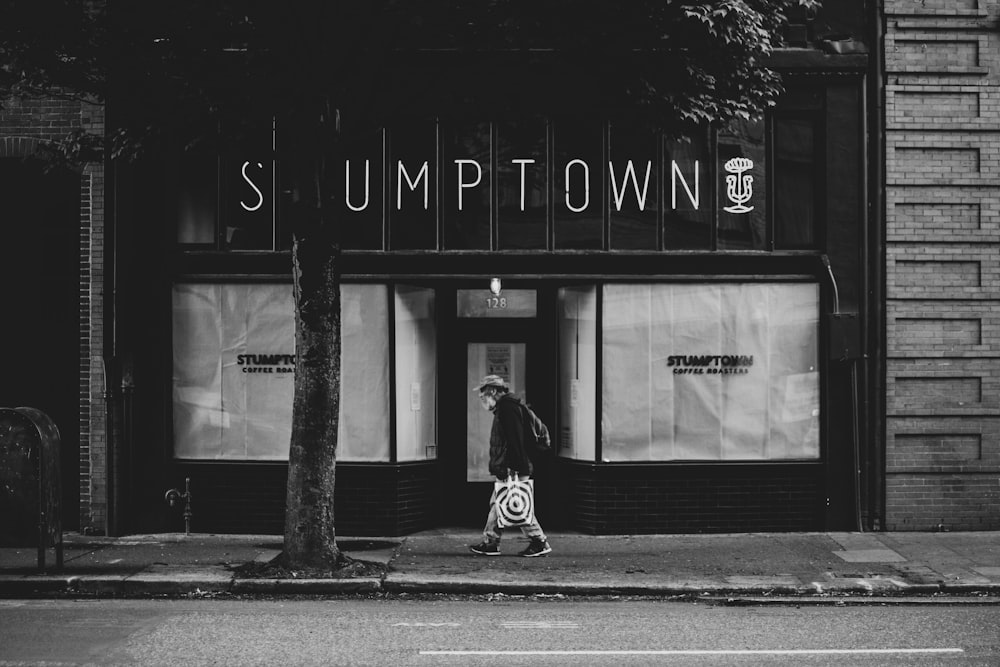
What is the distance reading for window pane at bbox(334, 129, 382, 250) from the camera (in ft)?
42.2

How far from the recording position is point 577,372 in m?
13.1

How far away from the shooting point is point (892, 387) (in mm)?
12914

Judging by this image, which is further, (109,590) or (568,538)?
(568,538)

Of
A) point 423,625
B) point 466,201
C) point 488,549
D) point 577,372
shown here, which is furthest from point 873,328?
point 423,625

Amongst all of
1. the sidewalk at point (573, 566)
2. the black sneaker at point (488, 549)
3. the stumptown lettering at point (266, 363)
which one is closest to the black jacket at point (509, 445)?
the black sneaker at point (488, 549)

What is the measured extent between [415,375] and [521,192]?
2.38m

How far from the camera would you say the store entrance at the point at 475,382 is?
13523 millimetres

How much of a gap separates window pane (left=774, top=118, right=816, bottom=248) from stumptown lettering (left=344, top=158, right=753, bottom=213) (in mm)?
372

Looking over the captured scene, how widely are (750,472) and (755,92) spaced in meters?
4.32

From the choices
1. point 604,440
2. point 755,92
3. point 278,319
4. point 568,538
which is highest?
point 755,92

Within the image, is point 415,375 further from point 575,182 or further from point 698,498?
point 698,498

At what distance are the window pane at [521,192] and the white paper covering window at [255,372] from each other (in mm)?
1574

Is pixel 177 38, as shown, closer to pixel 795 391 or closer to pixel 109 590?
pixel 109 590

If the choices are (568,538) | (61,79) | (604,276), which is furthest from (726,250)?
(61,79)
